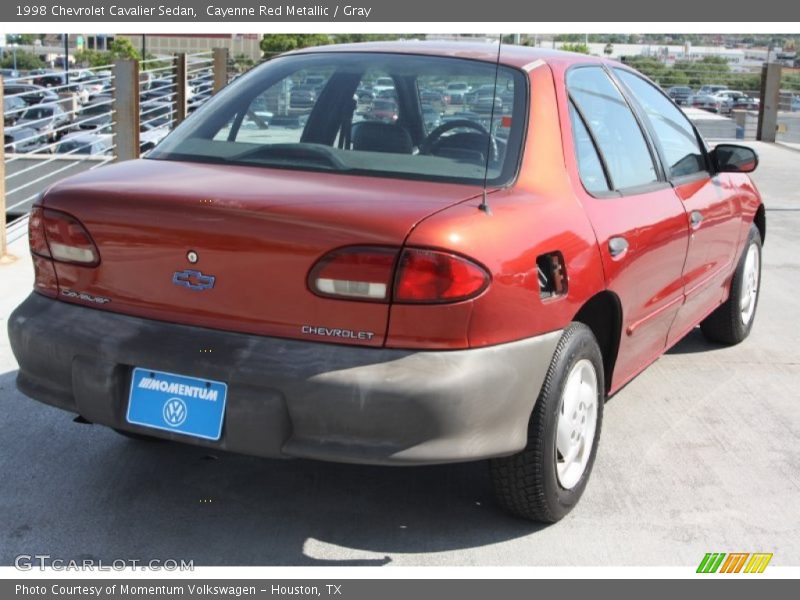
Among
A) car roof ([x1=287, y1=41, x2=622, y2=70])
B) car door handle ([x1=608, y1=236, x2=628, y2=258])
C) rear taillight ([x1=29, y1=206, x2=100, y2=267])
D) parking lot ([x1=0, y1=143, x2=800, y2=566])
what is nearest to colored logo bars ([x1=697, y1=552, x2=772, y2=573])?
parking lot ([x1=0, y1=143, x2=800, y2=566])

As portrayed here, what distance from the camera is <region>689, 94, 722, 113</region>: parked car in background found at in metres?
37.2

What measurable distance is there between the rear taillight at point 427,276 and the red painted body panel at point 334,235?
3 centimetres

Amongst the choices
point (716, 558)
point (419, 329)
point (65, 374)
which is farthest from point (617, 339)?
point (65, 374)

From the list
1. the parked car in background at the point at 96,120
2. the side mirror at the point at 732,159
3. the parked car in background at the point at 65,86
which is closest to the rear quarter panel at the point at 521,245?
the side mirror at the point at 732,159

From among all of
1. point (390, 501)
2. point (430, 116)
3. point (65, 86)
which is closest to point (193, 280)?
point (390, 501)

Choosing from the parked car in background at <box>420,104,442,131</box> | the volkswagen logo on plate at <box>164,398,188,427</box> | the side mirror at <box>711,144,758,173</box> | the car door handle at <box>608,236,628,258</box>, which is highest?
the parked car in background at <box>420,104,442,131</box>

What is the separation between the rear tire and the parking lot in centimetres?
102

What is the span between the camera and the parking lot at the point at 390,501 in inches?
142

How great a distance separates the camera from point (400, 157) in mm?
3799

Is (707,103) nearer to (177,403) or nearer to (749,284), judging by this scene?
(749,284)

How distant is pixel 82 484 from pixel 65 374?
736 mm

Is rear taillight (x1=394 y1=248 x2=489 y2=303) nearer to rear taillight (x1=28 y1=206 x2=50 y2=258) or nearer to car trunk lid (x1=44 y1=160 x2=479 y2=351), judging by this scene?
car trunk lid (x1=44 y1=160 x2=479 y2=351)

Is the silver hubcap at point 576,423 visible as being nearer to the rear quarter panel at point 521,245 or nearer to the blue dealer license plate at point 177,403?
the rear quarter panel at point 521,245

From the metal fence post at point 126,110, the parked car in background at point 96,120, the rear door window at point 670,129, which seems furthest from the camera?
the parked car in background at point 96,120
